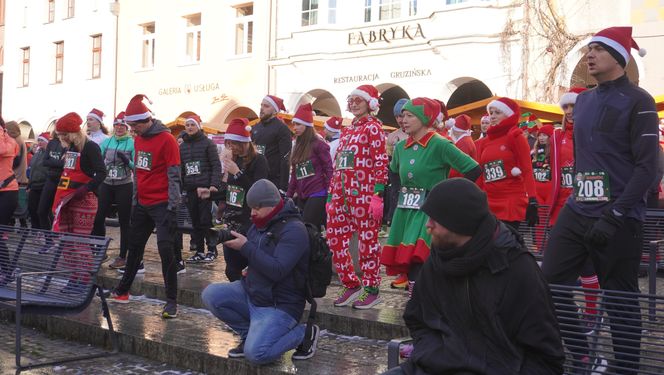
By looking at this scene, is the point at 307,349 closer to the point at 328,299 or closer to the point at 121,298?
the point at 328,299

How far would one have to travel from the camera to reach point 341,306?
7.72 metres

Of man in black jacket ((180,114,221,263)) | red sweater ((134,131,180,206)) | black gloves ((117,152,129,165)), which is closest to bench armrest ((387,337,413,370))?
red sweater ((134,131,180,206))

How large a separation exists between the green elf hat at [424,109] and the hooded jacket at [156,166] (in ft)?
7.77

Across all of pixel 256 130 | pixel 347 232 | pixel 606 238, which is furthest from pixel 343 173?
pixel 606 238

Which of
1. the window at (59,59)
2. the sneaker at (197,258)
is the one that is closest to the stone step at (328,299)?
the sneaker at (197,258)

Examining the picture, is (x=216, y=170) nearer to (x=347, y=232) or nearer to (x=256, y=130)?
(x=256, y=130)

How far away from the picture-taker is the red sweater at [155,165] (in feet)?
26.9

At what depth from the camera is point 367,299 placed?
7625 millimetres

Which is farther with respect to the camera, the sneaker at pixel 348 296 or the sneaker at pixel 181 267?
the sneaker at pixel 181 267

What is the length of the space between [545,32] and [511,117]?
Answer: 1317 centimetres

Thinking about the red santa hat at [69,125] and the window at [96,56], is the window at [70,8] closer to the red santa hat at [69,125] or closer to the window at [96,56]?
the window at [96,56]

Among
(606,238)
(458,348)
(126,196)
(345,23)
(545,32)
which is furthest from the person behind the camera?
(345,23)

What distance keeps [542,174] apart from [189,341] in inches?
231

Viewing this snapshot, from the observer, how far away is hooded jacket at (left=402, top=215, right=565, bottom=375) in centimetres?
348
